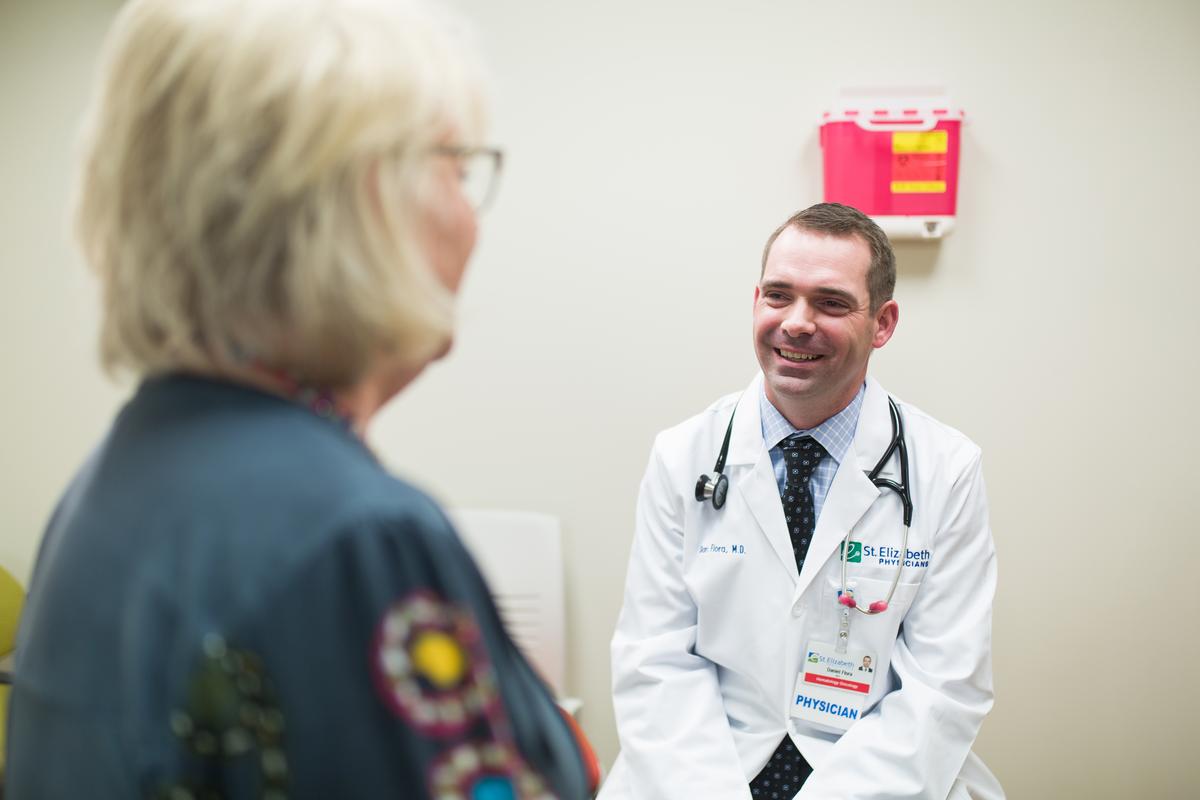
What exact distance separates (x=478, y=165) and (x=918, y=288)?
72.4 inches

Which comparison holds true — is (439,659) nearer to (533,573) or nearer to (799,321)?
(799,321)

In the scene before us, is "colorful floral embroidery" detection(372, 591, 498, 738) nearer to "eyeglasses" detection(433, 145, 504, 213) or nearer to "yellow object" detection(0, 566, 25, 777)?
"eyeglasses" detection(433, 145, 504, 213)

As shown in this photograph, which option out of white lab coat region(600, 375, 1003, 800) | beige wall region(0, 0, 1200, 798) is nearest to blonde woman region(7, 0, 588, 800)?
white lab coat region(600, 375, 1003, 800)

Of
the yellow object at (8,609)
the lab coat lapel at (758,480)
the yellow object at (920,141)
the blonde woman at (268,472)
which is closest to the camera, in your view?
the blonde woman at (268,472)

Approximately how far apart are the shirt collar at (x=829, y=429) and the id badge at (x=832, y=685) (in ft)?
1.15

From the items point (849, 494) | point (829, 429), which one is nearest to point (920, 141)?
point (829, 429)

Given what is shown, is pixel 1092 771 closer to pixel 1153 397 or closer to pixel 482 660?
pixel 1153 397

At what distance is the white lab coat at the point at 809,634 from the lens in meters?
1.53

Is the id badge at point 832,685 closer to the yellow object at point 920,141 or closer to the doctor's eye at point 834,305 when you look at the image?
the doctor's eye at point 834,305

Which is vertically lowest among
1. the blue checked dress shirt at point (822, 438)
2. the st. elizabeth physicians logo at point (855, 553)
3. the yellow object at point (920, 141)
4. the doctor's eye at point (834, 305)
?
the st. elizabeth physicians logo at point (855, 553)

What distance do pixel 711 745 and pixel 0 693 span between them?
1569mm

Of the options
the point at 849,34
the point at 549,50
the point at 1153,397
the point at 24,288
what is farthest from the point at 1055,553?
the point at 24,288

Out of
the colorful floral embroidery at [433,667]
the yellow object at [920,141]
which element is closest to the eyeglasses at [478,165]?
the colorful floral embroidery at [433,667]

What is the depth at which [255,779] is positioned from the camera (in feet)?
1.68
